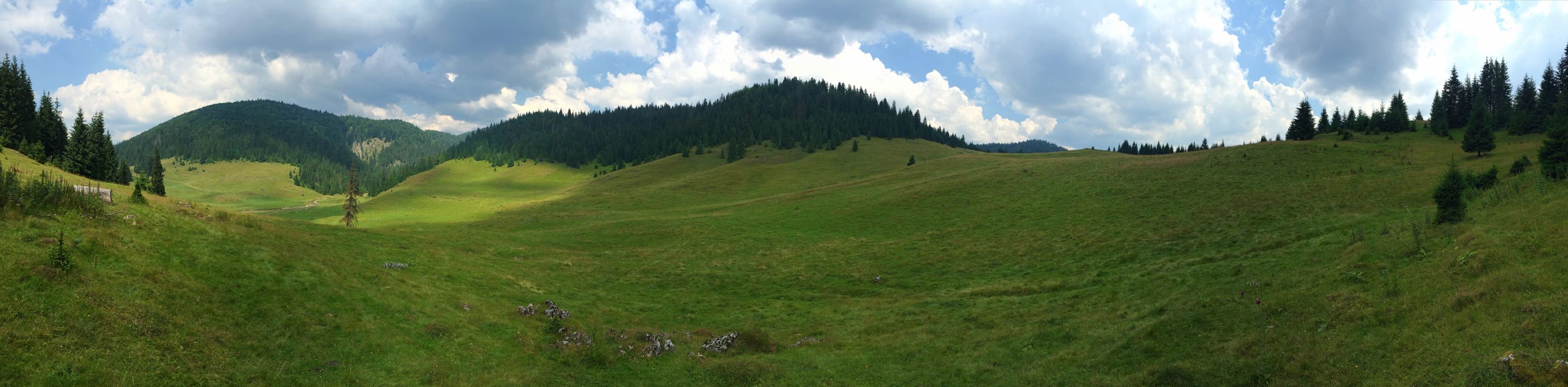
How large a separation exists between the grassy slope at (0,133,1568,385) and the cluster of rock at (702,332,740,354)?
98 centimetres

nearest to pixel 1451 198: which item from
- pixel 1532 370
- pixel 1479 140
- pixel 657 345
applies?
pixel 1532 370

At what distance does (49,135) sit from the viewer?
66438 millimetres

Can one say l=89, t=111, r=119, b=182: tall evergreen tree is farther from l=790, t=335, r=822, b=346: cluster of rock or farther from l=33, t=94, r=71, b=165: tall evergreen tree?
l=790, t=335, r=822, b=346: cluster of rock

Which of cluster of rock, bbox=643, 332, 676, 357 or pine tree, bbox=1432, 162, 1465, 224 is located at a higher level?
pine tree, bbox=1432, 162, 1465, 224

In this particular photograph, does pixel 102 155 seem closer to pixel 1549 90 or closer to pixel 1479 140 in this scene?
pixel 1479 140

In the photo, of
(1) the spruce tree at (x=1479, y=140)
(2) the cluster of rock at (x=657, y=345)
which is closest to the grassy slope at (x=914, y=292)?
(2) the cluster of rock at (x=657, y=345)

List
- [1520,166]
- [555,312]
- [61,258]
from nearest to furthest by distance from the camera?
1. [61,258]
2. [555,312]
3. [1520,166]

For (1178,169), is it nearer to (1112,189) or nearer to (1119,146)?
(1112,189)

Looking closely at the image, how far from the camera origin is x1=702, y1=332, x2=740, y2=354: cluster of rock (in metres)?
25.1

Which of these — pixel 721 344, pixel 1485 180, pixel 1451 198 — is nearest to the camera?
pixel 1451 198

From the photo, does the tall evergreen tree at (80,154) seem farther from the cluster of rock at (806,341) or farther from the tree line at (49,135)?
the cluster of rock at (806,341)

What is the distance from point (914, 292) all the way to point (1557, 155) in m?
30.6

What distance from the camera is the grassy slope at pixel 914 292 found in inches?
564

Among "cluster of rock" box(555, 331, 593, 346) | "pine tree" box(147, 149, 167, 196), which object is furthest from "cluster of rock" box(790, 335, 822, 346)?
"pine tree" box(147, 149, 167, 196)
